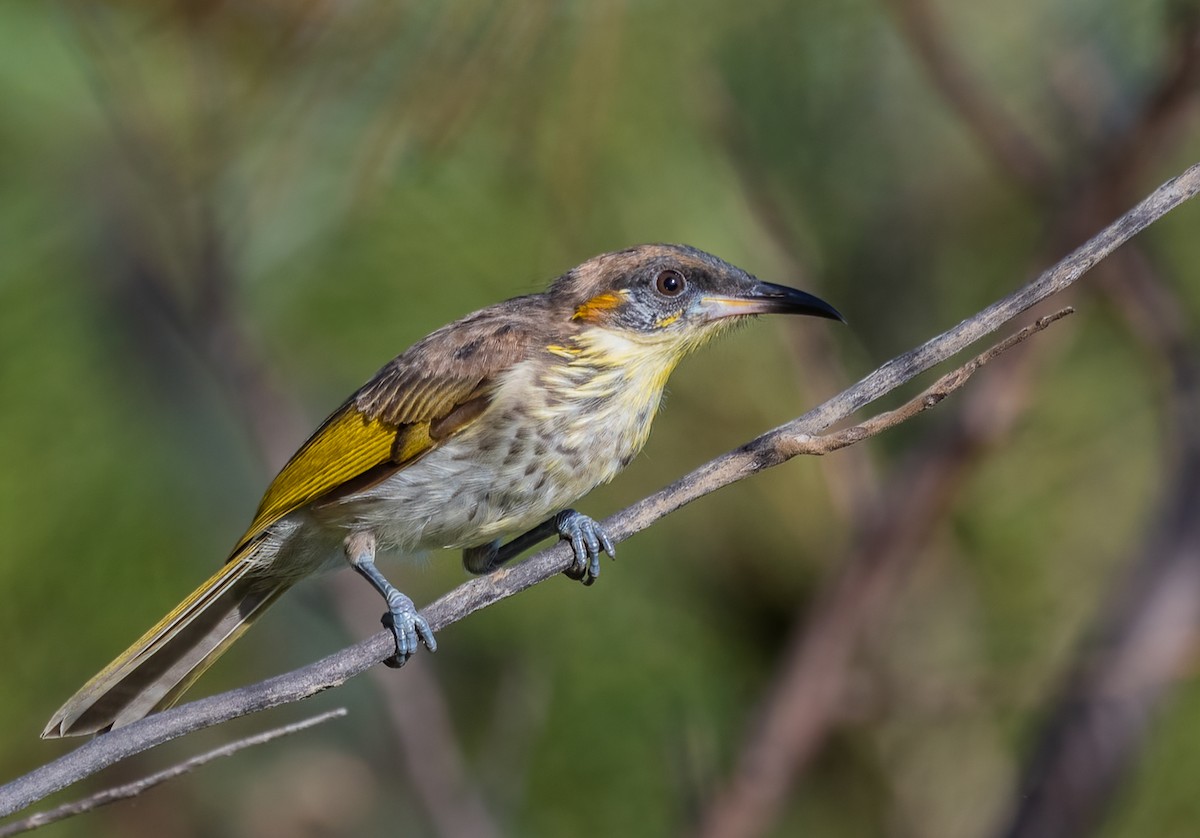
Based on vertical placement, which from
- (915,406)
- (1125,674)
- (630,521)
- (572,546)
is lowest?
(1125,674)

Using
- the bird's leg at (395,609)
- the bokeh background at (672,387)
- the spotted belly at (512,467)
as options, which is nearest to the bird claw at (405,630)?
the bird's leg at (395,609)

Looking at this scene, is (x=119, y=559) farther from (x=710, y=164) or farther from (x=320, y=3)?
(x=710, y=164)

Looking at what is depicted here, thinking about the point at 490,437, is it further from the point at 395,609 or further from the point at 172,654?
the point at 172,654

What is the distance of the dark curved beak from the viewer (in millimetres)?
2701

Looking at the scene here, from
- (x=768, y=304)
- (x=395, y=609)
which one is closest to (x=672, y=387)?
(x=768, y=304)

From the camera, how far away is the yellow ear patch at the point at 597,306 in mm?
2877

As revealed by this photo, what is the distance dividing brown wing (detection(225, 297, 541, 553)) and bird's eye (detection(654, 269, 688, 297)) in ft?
0.91

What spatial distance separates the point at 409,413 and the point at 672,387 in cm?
76

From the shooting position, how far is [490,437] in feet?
8.79

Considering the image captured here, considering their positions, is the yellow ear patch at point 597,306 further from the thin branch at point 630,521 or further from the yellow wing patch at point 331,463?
the thin branch at point 630,521

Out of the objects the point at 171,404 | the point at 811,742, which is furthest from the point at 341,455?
the point at 811,742

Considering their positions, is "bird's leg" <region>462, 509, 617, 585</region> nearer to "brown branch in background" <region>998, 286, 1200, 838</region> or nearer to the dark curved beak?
the dark curved beak

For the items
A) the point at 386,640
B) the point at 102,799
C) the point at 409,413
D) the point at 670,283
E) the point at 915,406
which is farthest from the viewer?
the point at 670,283

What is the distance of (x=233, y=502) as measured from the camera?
3.41m
